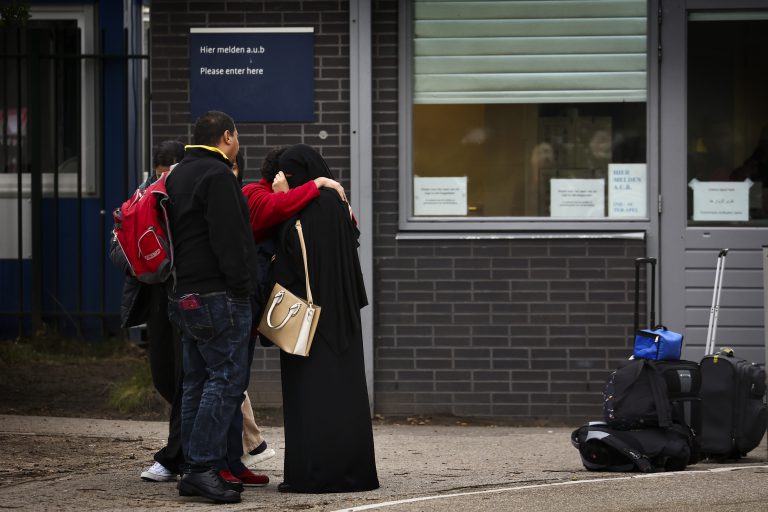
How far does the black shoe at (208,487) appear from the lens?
21.5ft

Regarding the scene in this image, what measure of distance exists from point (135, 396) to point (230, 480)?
331cm

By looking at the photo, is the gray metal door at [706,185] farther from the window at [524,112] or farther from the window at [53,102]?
the window at [53,102]

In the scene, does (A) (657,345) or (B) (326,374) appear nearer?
(B) (326,374)

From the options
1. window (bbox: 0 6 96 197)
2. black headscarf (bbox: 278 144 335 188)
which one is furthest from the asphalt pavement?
window (bbox: 0 6 96 197)

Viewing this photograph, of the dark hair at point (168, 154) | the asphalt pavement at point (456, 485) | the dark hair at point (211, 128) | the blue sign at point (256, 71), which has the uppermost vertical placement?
the blue sign at point (256, 71)

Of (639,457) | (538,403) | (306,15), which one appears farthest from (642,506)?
(306,15)

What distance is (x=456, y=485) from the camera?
7199 millimetres

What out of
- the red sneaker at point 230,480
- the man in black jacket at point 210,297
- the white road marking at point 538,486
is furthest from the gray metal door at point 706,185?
the man in black jacket at point 210,297

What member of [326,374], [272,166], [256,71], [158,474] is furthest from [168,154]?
[256,71]

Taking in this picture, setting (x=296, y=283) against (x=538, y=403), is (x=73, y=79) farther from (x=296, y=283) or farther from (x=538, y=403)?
(x=296, y=283)

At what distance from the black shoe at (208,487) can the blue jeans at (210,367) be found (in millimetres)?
47

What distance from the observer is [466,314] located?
9898 millimetres

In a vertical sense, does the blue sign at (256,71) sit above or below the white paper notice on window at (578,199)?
above

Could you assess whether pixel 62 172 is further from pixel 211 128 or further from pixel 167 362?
pixel 211 128
